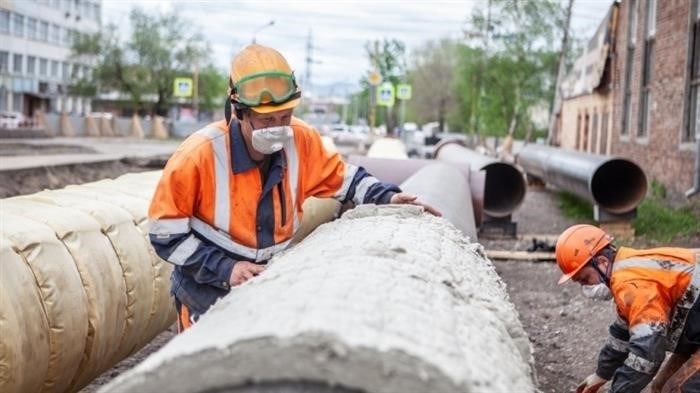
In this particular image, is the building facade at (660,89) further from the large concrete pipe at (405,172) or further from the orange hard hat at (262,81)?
the orange hard hat at (262,81)

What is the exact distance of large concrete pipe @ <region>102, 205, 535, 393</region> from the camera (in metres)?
1.89

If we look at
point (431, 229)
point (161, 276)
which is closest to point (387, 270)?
point (431, 229)

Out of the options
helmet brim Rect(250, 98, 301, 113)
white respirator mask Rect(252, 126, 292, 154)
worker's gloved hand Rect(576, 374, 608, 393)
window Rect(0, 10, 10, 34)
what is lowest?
worker's gloved hand Rect(576, 374, 608, 393)

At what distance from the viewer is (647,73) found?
61.0ft

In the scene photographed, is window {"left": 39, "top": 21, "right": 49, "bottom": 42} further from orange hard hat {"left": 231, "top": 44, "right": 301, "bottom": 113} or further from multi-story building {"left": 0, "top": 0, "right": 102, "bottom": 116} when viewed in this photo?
orange hard hat {"left": 231, "top": 44, "right": 301, "bottom": 113}

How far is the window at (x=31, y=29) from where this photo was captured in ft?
267

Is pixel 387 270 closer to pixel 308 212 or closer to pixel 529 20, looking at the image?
pixel 308 212

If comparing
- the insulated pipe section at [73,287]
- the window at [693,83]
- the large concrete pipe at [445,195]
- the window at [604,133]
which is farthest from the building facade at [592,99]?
the insulated pipe section at [73,287]

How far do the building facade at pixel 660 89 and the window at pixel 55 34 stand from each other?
7418cm

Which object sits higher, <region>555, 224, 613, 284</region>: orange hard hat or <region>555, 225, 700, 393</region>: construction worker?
<region>555, 224, 613, 284</region>: orange hard hat

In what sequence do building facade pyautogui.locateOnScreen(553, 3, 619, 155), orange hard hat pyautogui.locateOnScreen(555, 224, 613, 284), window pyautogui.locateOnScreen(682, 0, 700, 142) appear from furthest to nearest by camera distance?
building facade pyautogui.locateOnScreen(553, 3, 619, 155), window pyautogui.locateOnScreen(682, 0, 700, 142), orange hard hat pyautogui.locateOnScreen(555, 224, 613, 284)

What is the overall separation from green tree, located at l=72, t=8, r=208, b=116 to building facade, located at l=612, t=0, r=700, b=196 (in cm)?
4614

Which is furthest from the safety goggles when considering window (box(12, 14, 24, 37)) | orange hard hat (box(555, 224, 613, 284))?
window (box(12, 14, 24, 37))

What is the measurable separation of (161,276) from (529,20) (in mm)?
32460
